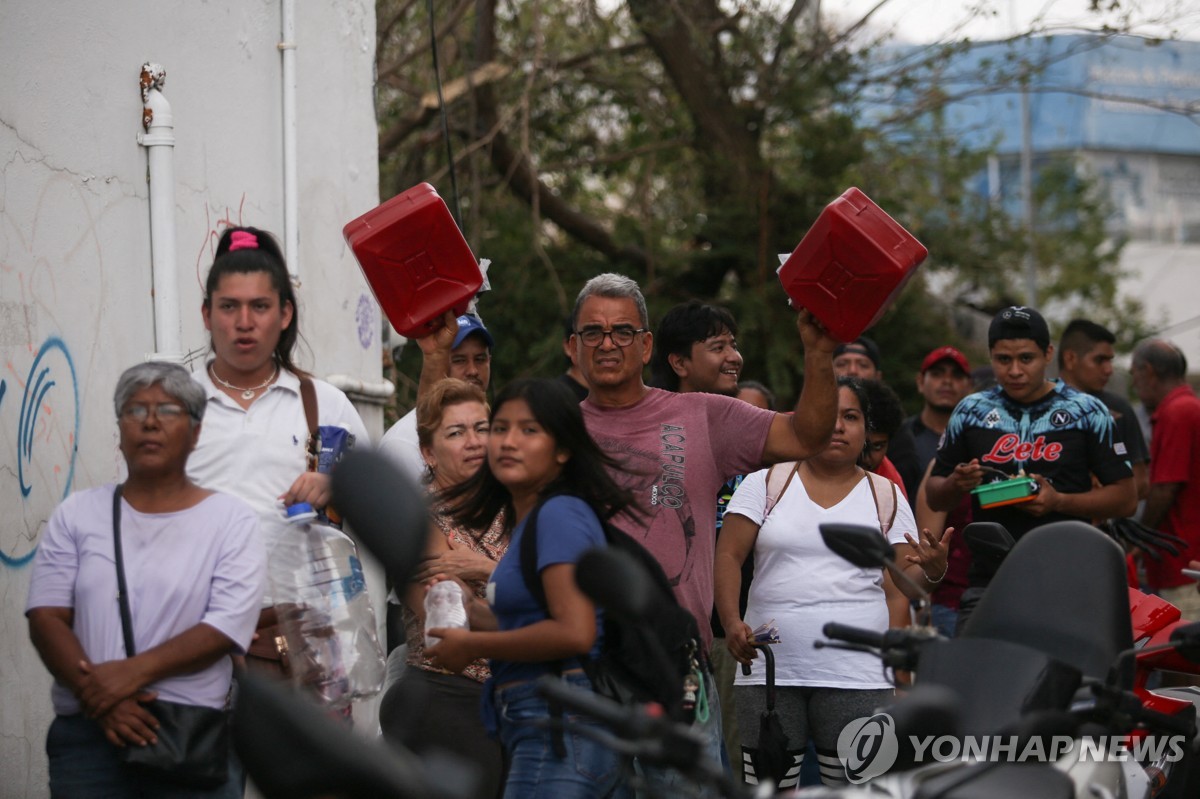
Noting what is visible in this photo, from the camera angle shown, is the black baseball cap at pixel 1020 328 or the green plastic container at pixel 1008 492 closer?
the green plastic container at pixel 1008 492

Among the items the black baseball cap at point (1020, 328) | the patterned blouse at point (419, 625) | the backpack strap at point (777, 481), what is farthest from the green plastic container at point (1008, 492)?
the patterned blouse at point (419, 625)

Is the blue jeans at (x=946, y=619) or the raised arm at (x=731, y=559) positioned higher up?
the raised arm at (x=731, y=559)

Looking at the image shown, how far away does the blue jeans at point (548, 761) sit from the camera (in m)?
3.95

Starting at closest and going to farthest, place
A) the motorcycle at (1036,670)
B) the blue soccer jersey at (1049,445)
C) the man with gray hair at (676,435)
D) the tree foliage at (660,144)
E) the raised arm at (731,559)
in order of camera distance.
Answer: the motorcycle at (1036,670) < the man with gray hair at (676,435) < the raised arm at (731,559) < the blue soccer jersey at (1049,445) < the tree foliage at (660,144)

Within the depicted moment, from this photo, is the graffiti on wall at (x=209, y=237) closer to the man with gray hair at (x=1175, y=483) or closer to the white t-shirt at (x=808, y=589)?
the white t-shirt at (x=808, y=589)

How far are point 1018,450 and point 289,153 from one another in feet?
12.0

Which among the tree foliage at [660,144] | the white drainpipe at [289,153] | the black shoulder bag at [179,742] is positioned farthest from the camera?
the tree foliage at [660,144]

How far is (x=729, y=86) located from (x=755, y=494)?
815cm

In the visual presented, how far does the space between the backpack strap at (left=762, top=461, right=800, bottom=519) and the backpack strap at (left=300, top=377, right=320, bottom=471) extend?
2098mm

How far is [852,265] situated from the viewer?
4.82 meters

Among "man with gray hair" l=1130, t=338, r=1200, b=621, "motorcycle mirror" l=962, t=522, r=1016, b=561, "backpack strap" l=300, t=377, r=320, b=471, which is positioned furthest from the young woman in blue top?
"man with gray hair" l=1130, t=338, r=1200, b=621

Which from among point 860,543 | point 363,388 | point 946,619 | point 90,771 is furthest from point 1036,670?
point 363,388

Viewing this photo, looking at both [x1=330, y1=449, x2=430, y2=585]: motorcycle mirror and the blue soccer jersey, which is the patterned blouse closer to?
[x1=330, y1=449, x2=430, y2=585]: motorcycle mirror

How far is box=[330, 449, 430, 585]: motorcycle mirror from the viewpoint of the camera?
277 cm
